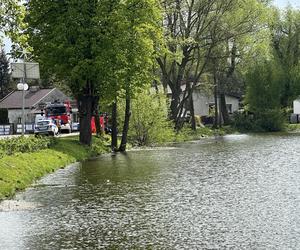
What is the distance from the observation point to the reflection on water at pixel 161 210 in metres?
12.3

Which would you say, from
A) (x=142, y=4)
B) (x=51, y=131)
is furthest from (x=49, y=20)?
(x=51, y=131)

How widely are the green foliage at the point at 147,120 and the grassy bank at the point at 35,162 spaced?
27.2ft

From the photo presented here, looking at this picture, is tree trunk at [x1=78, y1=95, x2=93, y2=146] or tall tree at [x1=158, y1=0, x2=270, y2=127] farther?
tall tree at [x1=158, y1=0, x2=270, y2=127]

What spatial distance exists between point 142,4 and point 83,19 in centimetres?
433

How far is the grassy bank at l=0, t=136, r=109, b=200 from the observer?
67.6 feet

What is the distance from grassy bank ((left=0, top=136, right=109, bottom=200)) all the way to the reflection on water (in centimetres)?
59

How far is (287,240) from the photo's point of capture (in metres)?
11.9

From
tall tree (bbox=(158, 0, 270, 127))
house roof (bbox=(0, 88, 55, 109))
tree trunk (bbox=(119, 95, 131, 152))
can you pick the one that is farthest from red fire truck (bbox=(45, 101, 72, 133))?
house roof (bbox=(0, 88, 55, 109))

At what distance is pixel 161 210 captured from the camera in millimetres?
15828

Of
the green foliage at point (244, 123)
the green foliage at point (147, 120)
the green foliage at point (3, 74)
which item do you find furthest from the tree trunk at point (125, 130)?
the green foliage at point (3, 74)

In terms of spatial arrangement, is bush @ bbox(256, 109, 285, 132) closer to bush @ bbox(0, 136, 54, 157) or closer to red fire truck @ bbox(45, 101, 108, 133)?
red fire truck @ bbox(45, 101, 108, 133)

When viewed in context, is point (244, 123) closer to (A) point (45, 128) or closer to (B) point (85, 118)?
(A) point (45, 128)

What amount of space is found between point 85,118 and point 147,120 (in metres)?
8.26

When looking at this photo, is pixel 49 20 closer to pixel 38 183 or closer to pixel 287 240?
pixel 38 183
